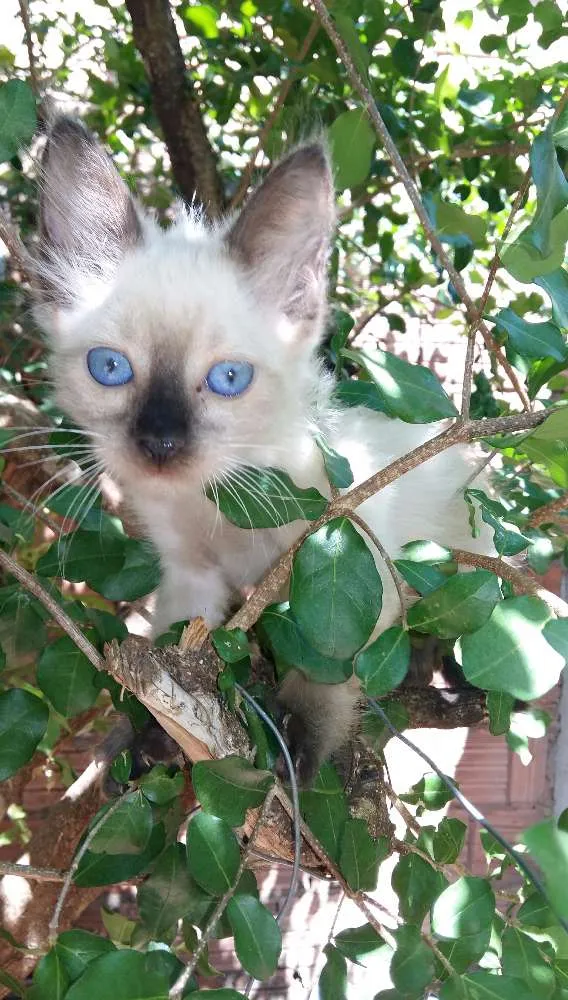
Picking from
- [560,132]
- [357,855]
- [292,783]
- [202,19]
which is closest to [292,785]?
[292,783]

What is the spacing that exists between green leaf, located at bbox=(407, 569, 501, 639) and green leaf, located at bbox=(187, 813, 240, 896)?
265mm

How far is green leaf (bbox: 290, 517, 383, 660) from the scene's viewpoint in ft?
2.38

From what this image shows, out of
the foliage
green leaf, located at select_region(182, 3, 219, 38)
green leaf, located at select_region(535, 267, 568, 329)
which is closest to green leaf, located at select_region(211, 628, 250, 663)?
the foliage

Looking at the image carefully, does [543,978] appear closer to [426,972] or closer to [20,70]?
[426,972]

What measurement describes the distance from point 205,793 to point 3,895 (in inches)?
35.5

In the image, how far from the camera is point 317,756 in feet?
3.68

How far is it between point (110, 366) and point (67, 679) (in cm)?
37

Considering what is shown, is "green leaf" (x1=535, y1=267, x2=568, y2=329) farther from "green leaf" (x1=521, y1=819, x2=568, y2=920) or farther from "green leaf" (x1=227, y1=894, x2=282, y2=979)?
"green leaf" (x1=227, y1=894, x2=282, y2=979)

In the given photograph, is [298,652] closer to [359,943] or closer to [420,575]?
[420,575]

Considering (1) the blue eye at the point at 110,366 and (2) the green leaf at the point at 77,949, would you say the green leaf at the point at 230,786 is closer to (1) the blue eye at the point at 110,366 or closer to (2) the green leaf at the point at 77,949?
(2) the green leaf at the point at 77,949

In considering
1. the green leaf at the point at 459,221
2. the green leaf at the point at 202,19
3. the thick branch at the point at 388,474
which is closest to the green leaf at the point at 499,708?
the thick branch at the point at 388,474

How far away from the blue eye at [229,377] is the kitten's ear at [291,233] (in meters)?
0.16

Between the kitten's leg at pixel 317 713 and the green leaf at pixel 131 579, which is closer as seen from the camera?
the green leaf at pixel 131 579

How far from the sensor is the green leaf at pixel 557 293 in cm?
66
